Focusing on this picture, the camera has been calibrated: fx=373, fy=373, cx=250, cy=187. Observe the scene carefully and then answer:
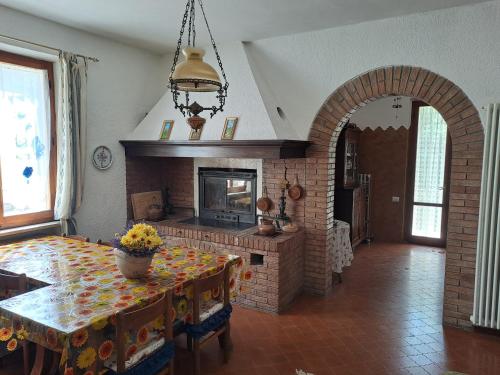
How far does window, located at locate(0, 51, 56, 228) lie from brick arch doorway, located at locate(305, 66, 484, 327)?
3.30 m

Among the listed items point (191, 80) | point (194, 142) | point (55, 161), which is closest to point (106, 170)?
point (55, 161)

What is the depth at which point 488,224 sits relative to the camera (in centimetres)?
363

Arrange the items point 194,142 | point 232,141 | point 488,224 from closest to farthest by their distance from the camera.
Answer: point 488,224
point 232,141
point 194,142

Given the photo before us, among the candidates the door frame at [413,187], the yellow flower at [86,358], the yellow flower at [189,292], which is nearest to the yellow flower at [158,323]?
the yellow flower at [189,292]

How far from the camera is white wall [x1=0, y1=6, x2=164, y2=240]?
189 inches

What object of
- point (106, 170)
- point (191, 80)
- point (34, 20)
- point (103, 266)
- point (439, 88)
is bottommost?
point (103, 266)

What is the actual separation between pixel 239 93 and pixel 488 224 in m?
3.12

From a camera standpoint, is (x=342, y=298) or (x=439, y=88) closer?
(x=439, y=88)

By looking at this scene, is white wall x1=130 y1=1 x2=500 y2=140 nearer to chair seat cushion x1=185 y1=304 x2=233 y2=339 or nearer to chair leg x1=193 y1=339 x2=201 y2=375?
chair seat cushion x1=185 y1=304 x2=233 y2=339

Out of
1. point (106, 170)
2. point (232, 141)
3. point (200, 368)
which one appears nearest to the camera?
point (200, 368)

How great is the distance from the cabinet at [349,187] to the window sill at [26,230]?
4.37 m

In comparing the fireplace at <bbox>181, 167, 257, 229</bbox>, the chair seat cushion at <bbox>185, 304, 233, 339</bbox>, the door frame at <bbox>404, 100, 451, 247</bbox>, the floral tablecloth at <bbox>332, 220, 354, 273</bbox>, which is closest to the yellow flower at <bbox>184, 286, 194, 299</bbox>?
the chair seat cushion at <bbox>185, 304, 233, 339</bbox>

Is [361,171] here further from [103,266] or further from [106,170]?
[103,266]

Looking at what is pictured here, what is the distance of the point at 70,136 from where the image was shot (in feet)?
14.7
